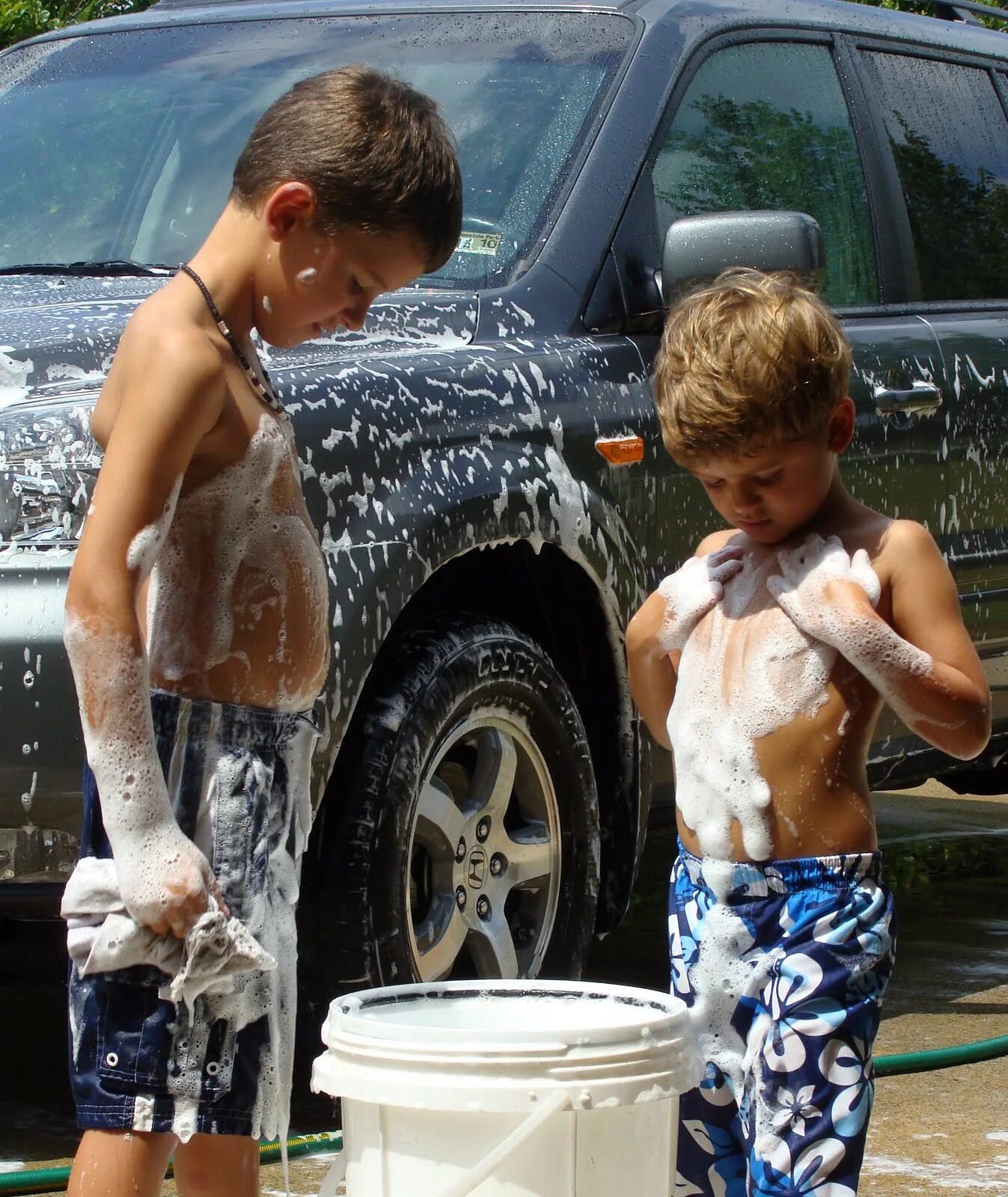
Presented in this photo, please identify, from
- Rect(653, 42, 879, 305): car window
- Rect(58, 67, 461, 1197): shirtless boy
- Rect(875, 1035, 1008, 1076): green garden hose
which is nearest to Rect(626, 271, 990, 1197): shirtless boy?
Rect(58, 67, 461, 1197): shirtless boy

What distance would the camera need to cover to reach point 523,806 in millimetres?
3963

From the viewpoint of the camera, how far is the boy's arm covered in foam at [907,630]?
2551mm

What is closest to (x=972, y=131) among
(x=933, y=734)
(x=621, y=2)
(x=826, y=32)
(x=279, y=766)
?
(x=826, y=32)

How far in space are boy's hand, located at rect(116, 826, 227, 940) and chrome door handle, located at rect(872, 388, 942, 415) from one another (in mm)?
2778

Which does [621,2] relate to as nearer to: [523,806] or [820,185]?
[820,185]

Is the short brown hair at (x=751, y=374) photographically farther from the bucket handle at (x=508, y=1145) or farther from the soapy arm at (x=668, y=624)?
the bucket handle at (x=508, y=1145)

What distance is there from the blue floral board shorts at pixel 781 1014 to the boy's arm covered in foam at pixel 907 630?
0.20 meters

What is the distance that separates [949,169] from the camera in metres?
5.48

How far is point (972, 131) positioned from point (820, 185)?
3.00 feet

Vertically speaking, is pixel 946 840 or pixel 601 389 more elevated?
pixel 601 389

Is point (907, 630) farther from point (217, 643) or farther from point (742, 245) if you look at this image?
point (742, 245)

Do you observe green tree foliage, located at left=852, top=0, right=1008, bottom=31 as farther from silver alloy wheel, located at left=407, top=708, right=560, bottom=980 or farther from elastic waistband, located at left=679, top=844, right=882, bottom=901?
elastic waistband, located at left=679, top=844, right=882, bottom=901

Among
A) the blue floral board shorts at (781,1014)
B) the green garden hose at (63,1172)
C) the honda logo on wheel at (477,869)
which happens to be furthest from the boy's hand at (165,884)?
the honda logo on wheel at (477,869)

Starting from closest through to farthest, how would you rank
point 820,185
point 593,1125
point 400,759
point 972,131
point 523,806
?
point 593,1125
point 400,759
point 523,806
point 820,185
point 972,131
